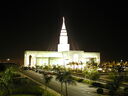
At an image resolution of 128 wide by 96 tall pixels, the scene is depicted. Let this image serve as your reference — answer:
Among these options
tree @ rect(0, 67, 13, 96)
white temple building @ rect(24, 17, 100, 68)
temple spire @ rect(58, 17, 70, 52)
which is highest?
temple spire @ rect(58, 17, 70, 52)

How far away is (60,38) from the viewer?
11194cm

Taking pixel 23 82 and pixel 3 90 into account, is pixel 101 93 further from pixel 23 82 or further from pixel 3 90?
pixel 23 82

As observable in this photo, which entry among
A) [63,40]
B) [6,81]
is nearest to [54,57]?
[63,40]

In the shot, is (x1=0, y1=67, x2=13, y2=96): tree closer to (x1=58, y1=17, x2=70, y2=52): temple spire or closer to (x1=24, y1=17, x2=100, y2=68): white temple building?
(x1=24, y1=17, x2=100, y2=68): white temple building

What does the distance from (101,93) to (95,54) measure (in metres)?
82.0

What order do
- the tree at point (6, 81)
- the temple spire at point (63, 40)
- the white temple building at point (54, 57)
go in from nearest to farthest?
the tree at point (6, 81)
the white temple building at point (54, 57)
the temple spire at point (63, 40)

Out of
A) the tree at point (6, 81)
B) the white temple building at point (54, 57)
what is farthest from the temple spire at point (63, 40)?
the tree at point (6, 81)

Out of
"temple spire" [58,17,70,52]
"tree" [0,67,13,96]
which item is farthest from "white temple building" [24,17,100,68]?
"tree" [0,67,13,96]

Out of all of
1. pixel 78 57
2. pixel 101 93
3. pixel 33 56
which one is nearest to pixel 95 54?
pixel 78 57

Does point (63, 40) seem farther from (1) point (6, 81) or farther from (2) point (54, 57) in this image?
(1) point (6, 81)

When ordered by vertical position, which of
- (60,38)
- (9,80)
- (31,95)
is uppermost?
(60,38)

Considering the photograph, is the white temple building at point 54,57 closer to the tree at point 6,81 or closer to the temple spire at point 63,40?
the temple spire at point 63,40

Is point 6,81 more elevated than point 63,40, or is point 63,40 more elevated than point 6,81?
point 63,40

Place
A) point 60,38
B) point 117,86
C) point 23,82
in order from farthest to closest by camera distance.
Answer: point 60,38
point 23,82
point 117,86
